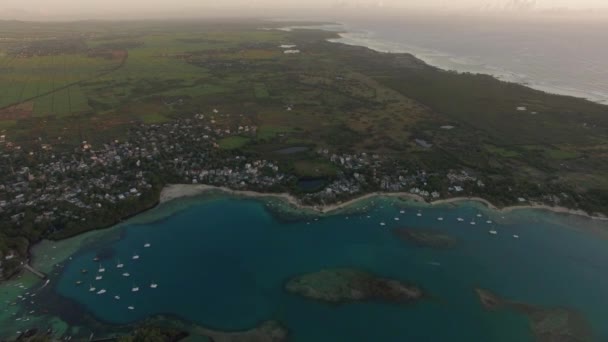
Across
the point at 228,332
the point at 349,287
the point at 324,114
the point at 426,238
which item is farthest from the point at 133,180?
the point at 324,114

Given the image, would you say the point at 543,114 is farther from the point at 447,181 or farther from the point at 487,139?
the point at 447,181

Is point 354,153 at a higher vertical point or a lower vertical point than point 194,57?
lower

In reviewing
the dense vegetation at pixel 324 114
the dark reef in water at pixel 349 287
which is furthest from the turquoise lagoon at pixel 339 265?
the dense vegetation at pixel 324 114

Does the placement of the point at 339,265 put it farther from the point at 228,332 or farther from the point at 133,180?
the point at 133,180

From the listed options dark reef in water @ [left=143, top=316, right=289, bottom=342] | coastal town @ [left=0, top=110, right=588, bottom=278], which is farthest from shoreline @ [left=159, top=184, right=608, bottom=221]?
dark reef in water @ [left=143, top=316, right=289, bottom=342]

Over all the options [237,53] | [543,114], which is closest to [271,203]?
[543,114]
